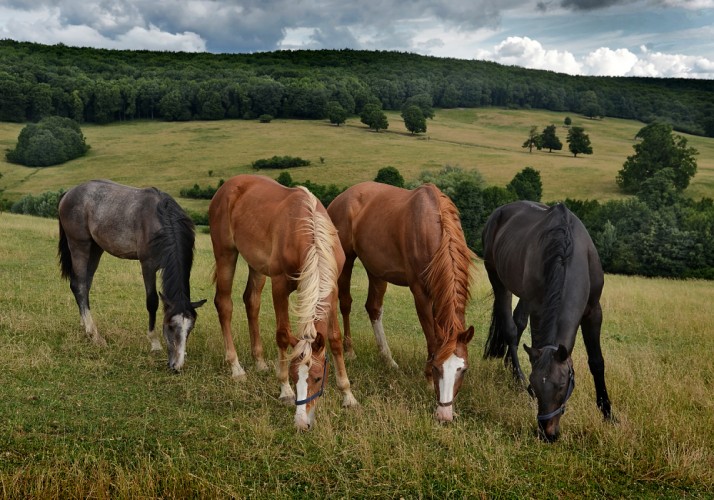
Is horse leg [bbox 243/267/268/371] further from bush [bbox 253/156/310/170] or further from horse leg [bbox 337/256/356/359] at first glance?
bush [bbox 253/156/310/170]

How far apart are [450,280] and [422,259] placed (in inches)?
27.9

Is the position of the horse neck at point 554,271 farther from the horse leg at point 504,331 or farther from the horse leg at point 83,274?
the horse leg at point 83,274

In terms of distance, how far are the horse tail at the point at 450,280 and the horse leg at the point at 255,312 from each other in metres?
2.76

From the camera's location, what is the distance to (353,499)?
4320 mm

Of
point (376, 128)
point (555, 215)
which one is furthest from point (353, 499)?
point (376, 128)

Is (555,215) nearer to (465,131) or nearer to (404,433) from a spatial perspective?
(404,433)

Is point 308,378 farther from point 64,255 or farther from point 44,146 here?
point 44,146

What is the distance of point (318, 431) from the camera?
5.43 m

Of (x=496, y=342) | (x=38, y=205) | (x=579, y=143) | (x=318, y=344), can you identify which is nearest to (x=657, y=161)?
(x=579, y=143)

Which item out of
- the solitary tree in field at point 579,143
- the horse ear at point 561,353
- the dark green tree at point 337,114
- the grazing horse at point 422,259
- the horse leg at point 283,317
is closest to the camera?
the horse ear at point 561,353

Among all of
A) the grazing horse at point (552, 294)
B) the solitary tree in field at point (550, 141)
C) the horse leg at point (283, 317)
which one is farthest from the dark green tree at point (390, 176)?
the horse leg at point (283, 317)

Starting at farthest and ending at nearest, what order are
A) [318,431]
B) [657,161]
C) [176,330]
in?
[657,161] → [176,330] → [318,431]

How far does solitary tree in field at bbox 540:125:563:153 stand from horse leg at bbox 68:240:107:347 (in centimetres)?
9239

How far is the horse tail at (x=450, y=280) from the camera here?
596 cm
